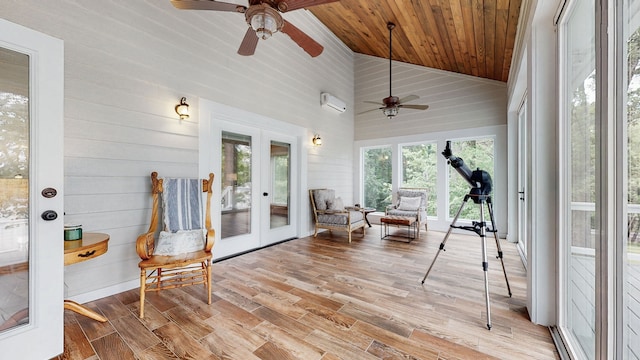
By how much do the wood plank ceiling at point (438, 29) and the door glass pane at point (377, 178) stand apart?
85.0 inches

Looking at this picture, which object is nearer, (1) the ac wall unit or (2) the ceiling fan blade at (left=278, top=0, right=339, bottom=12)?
(2) the ceiling fan blade at (left=278, top=0, right=339, bottom=12)

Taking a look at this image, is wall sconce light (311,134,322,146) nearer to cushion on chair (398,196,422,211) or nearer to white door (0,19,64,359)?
cushion on chair (398,196,422,211)

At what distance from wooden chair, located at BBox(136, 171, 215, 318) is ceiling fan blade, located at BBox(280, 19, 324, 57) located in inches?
70.7

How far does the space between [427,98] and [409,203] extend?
2.30 metres

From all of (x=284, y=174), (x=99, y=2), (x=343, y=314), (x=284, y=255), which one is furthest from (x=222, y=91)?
(x=343, y=314)

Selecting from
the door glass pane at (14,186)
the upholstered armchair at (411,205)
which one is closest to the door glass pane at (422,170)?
the upholstered armchair at (411,205)

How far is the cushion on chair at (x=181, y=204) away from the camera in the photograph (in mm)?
2674

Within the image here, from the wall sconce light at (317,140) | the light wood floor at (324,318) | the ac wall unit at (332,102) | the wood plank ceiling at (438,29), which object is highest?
the wood plank ceiling at (438,29)

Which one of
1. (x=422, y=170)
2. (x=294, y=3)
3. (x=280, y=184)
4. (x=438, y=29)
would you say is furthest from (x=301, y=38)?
(x=422, y=170)

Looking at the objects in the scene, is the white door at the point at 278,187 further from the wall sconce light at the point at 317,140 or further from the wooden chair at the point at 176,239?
the wooden chair at the point at 176,239

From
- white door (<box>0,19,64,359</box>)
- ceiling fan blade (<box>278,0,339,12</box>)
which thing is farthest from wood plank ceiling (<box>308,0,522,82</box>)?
white door (<box>0,19,64,359</box>)

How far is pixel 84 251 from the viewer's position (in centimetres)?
179

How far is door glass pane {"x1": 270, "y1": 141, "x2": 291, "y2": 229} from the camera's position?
438cm

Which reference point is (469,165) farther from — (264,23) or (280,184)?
(264,23)
